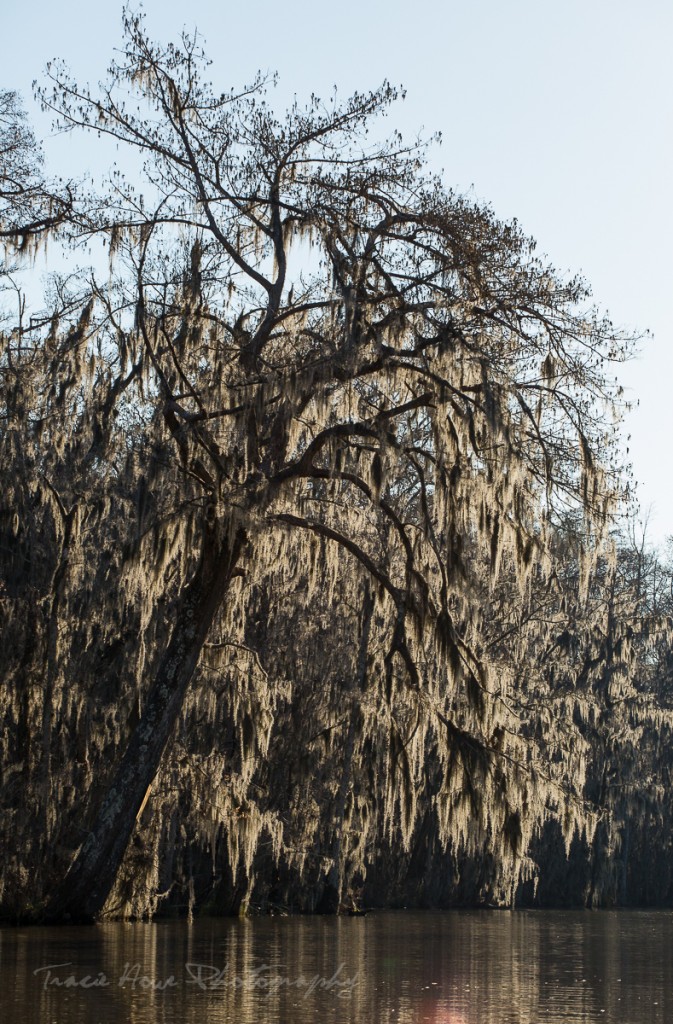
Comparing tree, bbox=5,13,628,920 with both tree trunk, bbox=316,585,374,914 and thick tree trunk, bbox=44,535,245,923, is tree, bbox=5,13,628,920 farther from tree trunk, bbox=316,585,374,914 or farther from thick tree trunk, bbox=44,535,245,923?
tree trunk, bbox=316,585,374,914

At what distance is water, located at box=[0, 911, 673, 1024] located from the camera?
7941 mm

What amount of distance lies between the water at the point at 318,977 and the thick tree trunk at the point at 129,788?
1.64 feet

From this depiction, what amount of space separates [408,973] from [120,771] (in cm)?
503

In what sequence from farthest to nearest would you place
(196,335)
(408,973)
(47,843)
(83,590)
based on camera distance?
1. (83,590)
2. (47,843)
3. (196,335)
4. (408,973)

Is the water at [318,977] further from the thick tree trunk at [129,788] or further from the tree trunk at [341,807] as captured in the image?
the tree trunk at [341,807]

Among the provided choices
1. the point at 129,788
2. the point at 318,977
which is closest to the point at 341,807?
the point at 129,788

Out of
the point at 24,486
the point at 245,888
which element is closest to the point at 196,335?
the point at 24,486

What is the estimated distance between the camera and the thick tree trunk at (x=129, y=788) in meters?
14.9

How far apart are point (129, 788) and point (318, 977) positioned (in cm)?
493

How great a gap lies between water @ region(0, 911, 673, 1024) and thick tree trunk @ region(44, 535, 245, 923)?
1.64 feet

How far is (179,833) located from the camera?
72.1ft

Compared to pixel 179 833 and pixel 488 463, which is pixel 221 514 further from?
pixel 179 833

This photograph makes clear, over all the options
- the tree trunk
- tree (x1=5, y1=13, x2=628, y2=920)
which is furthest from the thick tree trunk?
the tree trunk

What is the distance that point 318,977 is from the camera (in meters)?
10.6
